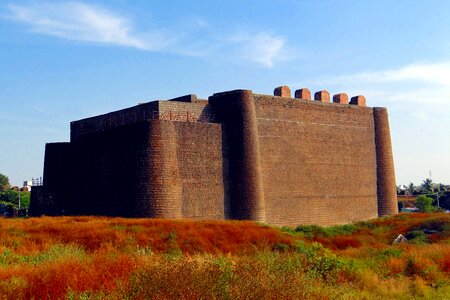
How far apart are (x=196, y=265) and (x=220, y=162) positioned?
62.1 ft

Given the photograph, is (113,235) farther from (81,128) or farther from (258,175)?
(81,128)

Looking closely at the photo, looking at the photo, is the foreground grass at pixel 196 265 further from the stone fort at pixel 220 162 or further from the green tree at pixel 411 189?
the green tree at pixel 411 189

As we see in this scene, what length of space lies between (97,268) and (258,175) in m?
18.1

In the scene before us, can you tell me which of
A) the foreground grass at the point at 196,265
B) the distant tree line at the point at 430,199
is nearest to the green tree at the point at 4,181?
the distant tree line at the point at 430,199

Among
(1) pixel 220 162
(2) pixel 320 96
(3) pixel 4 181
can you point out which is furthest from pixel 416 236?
(3) pixel 4 181

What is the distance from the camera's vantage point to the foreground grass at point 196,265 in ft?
20.7

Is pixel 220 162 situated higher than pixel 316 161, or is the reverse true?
pixel 316 161

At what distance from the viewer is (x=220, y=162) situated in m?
25.8

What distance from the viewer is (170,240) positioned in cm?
1748

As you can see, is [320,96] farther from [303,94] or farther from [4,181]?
[4,181]

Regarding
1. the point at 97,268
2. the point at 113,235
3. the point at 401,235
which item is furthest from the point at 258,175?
the point at 97,268

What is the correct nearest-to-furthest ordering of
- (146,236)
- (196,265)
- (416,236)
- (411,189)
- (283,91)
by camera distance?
(196,265) → (146,236) → (416,236) → (283,91) → (411,189)

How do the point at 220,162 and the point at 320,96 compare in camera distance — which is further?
the point at 320,96

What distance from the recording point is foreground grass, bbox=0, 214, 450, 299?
6301mm
